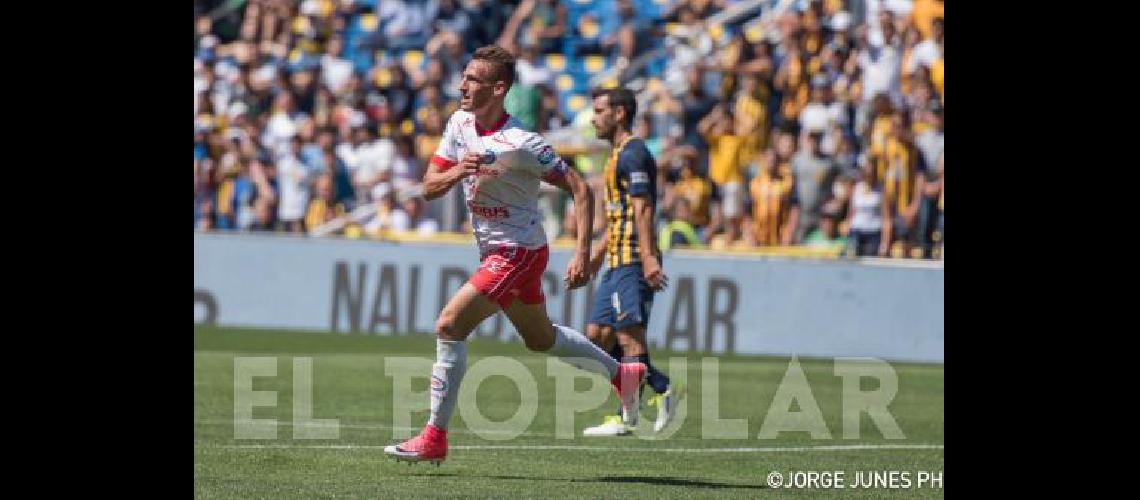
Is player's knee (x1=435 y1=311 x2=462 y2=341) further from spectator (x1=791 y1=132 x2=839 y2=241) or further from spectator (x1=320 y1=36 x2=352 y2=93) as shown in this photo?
spectator (x1=320 y1=36 x2=352 y2=93)

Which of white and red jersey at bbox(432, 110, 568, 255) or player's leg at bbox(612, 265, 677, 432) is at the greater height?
white and red jersey at bbox(432, 110, 568, 255)

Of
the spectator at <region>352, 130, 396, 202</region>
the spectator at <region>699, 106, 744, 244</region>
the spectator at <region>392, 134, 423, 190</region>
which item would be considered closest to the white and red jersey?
the spectator at <region>699, 106, 744, 244</region>

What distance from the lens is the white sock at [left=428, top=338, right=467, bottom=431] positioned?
11336 millimetres

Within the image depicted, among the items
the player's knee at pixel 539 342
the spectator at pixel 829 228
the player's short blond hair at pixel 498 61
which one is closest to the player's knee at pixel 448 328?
the player's knee at pixel 539 342

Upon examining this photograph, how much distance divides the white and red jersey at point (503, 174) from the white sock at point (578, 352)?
2.29 ft

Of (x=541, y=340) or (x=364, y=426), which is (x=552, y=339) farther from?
(x=364, y=426)

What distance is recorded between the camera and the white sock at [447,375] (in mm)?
11336

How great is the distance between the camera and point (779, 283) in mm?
23844

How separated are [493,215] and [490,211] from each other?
0.11 feet

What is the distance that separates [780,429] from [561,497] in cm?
490

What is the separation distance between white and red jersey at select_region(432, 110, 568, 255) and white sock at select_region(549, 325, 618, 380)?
0.70 m

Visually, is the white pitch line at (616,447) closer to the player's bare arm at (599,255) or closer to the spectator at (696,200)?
the player's bare arm at (599,255)

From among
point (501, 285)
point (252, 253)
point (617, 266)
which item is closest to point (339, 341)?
point (252, 253)
